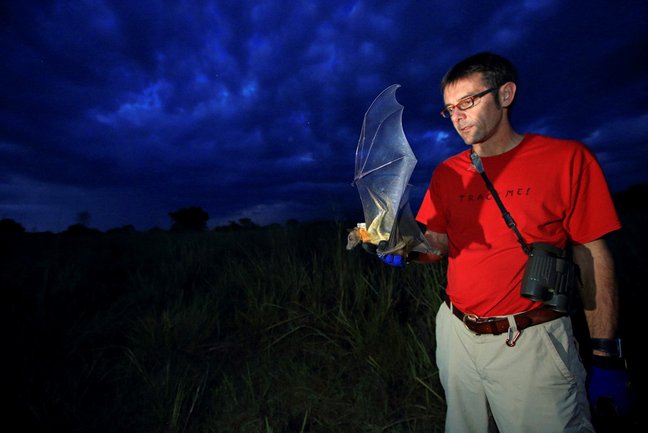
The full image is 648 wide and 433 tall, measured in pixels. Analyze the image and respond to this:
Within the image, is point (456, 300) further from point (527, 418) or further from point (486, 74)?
point (486, 74)

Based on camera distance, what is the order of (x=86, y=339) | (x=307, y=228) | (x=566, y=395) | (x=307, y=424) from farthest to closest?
(x=307, y=228)
(x=86, y=339)
(x=307, y=424)
(x=566, y=395)

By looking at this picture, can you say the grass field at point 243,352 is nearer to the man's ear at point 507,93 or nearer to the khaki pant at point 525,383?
the khaki pant at point 525,383

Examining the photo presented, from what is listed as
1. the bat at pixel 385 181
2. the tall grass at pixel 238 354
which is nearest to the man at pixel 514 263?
the bat at pixel 385 181

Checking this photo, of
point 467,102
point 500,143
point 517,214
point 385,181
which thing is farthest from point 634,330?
point 385,181

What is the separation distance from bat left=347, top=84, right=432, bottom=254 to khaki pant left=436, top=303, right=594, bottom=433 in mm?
586

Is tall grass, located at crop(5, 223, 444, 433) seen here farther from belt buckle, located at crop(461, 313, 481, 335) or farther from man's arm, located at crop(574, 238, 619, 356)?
man's arm, located at crop(574, 238, 619, 356)

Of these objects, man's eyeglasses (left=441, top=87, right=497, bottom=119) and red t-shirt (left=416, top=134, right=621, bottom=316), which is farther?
man's eyeglasses (left=441, top=87, right=497, bottom=119)

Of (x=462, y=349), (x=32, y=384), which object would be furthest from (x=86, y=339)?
(x=462, y=349)

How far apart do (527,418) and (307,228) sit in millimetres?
6618

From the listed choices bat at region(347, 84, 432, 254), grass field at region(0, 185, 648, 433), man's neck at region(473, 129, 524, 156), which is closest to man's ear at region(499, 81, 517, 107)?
man's neck at region(473, 129, 524, 156)

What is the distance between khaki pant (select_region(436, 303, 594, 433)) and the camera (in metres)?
1.31

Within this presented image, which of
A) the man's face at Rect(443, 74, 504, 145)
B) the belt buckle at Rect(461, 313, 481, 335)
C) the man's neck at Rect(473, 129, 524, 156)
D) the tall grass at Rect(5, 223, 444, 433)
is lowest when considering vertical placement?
the tall grass at Rect(5, 223, 444, 433)

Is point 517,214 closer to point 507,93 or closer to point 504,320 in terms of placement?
point 504,320

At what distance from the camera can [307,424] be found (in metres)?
2.51
